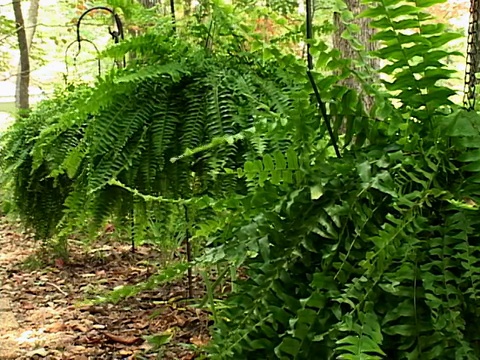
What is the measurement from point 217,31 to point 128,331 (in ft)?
4.14

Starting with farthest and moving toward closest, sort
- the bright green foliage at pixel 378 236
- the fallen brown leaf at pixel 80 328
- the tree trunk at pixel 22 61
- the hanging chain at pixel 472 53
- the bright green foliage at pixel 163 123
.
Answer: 1. the tree trunk at pixel 22 61
2. the fallen brown leaf at pixel 80 328
3. the bright green foliage at pixel 163 123
4. the hanging chain at pixel 472 53
5. the bright green foliage at pixel 378 236

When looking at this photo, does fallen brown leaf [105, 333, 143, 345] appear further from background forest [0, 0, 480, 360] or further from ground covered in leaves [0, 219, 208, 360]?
background forest [0, 0, 480, 360]

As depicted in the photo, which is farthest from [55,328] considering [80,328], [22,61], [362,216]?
[22,61]

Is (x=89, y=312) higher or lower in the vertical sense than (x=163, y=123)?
lower

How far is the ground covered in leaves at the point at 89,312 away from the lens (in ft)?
6.56

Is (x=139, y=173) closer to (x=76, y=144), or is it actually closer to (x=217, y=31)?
(x=76, y=144)

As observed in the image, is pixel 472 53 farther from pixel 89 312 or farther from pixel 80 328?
pixel 89 312

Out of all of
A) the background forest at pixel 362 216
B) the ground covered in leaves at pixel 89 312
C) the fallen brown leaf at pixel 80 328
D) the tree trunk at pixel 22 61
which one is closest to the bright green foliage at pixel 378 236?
the background forest at pixel 362 216

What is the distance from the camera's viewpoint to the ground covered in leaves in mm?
1998

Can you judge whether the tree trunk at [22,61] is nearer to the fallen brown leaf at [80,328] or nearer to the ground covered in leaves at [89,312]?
the ground covered in leaves at [89,312]

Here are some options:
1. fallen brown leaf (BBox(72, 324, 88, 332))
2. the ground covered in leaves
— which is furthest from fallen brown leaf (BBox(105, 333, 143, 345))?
fallen brown leaf (BBox(72, 324, 88, 332))

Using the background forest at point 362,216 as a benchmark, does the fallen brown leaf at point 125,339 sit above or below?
below

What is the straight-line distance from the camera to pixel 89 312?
2.38m

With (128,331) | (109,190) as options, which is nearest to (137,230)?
(109,190)
